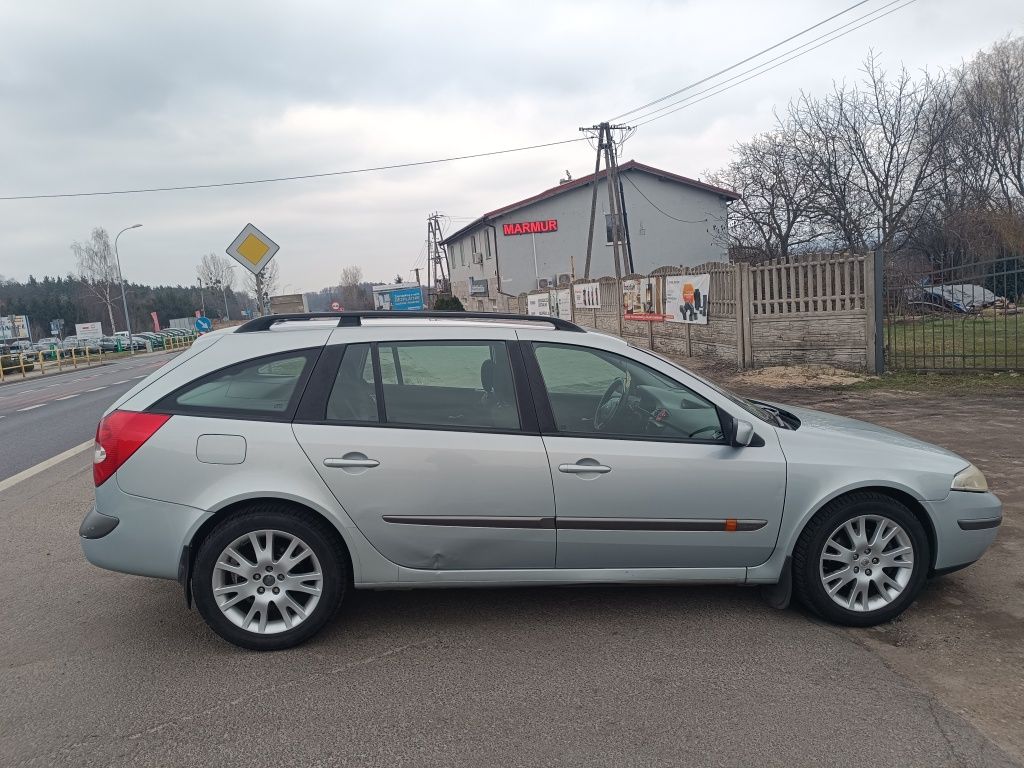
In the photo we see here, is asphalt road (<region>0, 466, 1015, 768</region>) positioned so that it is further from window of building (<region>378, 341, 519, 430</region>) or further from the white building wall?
the white building wall

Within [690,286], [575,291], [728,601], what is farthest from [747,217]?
[728,601]

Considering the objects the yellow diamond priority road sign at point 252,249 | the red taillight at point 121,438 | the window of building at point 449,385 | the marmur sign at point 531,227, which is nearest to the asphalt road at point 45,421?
the yellow diamond priority road sign at point 252,249

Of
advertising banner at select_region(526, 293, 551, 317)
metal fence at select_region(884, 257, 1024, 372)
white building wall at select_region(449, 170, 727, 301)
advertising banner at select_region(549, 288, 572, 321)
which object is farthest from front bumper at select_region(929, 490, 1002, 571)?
white building wall at select_region(449, 170, 727, 301)

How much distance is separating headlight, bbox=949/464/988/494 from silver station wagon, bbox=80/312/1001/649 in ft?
0.06

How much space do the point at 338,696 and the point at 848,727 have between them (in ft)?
6.88

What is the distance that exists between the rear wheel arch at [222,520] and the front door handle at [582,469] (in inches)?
43.9

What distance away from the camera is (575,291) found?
89.6 ft

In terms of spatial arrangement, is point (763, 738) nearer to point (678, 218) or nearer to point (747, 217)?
point (747, 217)

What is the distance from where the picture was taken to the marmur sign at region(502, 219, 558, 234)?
148 feet

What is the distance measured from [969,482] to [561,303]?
25259 mm

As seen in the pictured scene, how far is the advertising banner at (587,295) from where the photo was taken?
24592mm

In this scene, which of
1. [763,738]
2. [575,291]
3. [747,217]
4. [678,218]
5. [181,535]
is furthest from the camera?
[678,218]

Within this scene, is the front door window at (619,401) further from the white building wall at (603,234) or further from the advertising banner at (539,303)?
the white building wall at (603,234)

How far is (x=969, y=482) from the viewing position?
13.4 feet
